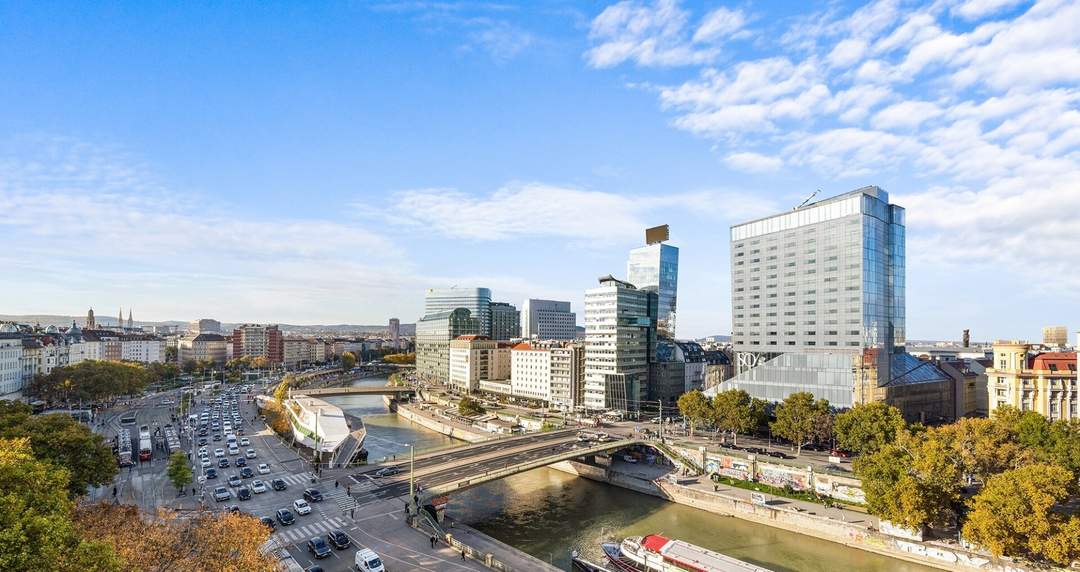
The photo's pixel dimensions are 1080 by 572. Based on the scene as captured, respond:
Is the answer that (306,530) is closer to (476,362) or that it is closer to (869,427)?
(869,427)

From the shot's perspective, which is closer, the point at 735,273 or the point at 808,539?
the point at 808,539

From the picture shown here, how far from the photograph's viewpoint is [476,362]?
155 metres

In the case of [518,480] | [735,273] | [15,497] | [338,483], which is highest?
[735,273]

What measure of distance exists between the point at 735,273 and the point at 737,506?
197 ft

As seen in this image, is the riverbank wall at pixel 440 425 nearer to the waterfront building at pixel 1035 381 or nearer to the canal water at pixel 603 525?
the canal water at pixel 603 525

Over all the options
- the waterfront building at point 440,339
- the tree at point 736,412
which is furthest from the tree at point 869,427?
the waterfront building at point 440,339

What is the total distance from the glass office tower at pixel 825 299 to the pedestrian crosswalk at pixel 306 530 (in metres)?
68.9

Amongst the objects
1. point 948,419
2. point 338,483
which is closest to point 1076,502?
point 948,419

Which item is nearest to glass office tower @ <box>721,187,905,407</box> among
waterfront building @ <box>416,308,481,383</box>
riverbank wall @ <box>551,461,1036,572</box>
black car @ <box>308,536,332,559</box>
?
riverbank wall @ <box>551,461,1036,572</box>

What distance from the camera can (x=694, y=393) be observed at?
297 feet

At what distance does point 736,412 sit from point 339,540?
190 feet

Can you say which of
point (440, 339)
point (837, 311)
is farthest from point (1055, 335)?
point (440, 339)

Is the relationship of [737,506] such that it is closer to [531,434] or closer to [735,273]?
[531,434]

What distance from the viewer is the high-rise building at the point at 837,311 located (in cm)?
8775
